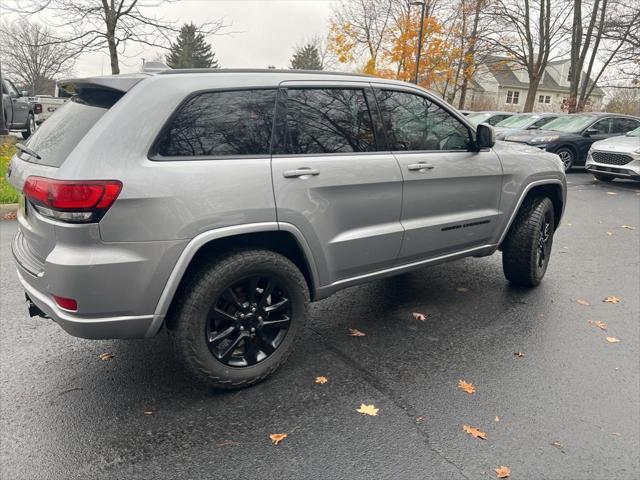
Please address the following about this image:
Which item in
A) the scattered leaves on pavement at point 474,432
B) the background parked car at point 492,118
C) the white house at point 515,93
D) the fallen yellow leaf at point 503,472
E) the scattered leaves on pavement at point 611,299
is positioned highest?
the white house at point 515,93

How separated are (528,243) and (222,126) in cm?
309

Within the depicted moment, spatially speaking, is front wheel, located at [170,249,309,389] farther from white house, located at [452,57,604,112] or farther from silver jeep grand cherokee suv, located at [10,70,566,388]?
white house, located at [452,57,604,112]

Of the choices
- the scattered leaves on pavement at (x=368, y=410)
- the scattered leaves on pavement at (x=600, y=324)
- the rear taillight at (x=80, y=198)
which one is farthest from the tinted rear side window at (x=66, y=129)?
the scattered leaves on pavement at (x=600, y=324)

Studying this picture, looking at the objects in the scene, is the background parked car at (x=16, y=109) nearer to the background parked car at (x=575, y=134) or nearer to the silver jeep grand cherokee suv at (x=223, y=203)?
the silver jeep grand cherokee suv at (x=223, y=203)

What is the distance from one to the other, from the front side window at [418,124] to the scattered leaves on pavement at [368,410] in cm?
176

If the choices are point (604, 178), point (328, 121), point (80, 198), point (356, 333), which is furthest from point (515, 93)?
point (80, 198)

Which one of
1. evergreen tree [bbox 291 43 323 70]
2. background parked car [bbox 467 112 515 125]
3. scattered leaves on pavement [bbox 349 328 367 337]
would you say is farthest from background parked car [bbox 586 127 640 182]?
evergreen tree [bbox 291 43 323 70]

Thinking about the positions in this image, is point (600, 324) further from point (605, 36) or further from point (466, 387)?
point (605, 36)

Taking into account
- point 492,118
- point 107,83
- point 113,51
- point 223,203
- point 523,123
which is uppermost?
point 113,51

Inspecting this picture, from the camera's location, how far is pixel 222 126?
267cm

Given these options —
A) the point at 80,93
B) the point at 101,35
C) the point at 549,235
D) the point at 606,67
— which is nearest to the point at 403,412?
the point at 80,93

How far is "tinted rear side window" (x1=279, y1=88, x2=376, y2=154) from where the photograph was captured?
9.64 ft

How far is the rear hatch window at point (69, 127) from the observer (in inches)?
98.3

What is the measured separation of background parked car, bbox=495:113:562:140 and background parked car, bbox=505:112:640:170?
0.91 metres
